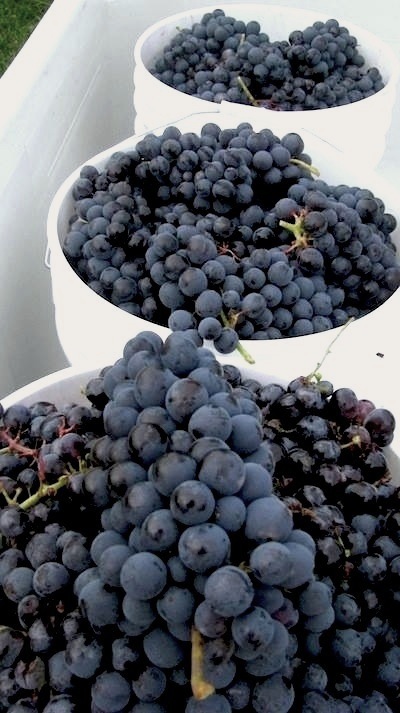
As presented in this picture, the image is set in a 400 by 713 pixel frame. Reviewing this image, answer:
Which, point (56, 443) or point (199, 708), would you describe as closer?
point (199, 708)

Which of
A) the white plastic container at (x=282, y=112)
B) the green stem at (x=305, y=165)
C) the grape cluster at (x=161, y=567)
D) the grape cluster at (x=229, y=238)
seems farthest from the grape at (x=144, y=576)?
the white plastic container at (x=282, y=112)

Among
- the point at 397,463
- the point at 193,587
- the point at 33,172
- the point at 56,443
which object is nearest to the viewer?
the point at 193,587

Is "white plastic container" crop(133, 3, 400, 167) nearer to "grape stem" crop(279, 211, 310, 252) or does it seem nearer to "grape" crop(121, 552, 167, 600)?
"grape stem" crop(279, 211, 310, 252)

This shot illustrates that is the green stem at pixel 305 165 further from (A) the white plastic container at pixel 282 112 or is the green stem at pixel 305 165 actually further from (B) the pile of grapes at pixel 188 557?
(B) the pile of grapes at pixel 188 557

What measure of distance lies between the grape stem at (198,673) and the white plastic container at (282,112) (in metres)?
1.02

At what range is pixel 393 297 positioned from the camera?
1021mm

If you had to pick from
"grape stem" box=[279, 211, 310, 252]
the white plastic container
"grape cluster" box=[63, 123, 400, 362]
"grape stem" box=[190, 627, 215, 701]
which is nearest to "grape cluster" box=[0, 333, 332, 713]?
"grape stem" box=[190, 627, 215, 701]

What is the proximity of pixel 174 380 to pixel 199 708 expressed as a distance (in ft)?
0.83

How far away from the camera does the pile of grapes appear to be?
50 centimetres

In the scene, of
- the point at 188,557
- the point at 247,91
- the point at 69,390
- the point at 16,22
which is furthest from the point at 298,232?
→ the point at 16,22

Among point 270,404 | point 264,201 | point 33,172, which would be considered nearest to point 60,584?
point 270,404

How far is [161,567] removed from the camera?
50 centimetres

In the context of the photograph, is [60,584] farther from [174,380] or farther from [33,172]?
[33,172]

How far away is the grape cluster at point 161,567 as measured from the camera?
49 cm
